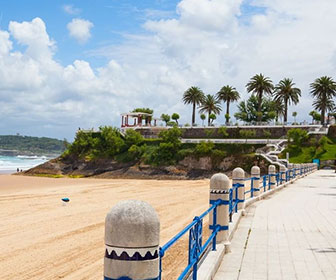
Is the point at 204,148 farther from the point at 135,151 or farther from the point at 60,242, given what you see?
the point at 60,242

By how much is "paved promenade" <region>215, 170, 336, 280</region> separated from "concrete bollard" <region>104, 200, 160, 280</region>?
3.77 metres

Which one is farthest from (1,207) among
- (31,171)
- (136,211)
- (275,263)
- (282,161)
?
(31,171)

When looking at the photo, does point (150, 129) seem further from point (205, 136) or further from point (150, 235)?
point (150, 235)

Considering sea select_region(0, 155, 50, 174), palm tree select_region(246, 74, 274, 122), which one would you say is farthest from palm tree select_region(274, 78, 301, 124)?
sea select_region(0, 155, 50, 174)

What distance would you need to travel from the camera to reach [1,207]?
21.4 metres

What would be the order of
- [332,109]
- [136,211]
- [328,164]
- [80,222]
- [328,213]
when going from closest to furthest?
1. [136,211]
2. [328,213]
3. [80,222]
4. [328,164]
5. [332,109]

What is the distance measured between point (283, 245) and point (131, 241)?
22.2ft

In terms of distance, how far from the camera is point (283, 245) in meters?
9.29

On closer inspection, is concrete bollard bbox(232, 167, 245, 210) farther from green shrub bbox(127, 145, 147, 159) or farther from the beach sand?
green shrub bbox(127, 145, 147, 159)

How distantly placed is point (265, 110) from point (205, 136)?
88.2ft

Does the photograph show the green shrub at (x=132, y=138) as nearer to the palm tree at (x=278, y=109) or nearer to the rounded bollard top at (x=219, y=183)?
the palm tree at (x=278, y=109)

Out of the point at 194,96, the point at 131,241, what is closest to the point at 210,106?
the point at 194,96

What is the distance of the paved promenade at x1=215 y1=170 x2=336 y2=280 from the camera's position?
715 centimetres

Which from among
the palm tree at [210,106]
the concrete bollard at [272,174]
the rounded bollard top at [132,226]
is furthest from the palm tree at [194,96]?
the rounded bollard top at [132,226]
